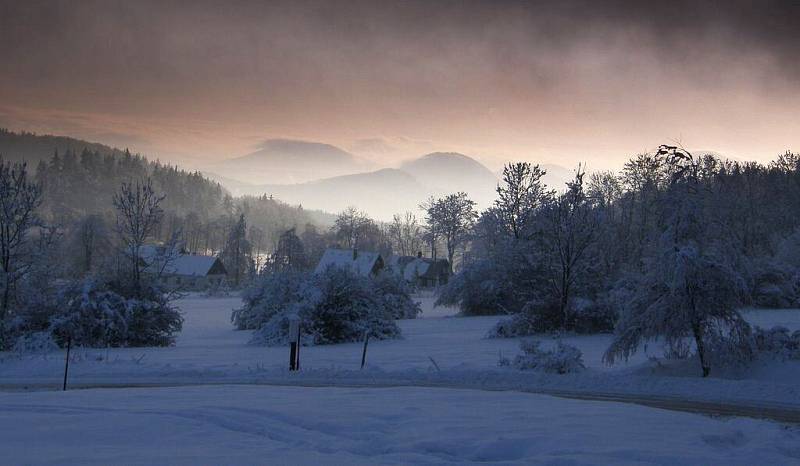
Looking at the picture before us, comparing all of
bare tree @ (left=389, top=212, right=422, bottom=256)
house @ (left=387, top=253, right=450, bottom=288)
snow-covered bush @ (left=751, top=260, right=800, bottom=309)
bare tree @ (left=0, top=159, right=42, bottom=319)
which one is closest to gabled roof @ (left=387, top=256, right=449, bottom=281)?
house @ (left=387, top=253, right=450, bottom=288)

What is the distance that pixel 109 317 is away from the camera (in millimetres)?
21875

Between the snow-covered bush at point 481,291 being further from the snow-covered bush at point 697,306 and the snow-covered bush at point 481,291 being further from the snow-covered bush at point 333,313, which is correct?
the snow-covered bush at point 697,306

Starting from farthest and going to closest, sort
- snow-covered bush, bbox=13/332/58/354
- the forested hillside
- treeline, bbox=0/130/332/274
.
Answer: the forested hillside
treeline, bbox=0/130/332/274
snow-covered bush, bbox=13/332/58/354

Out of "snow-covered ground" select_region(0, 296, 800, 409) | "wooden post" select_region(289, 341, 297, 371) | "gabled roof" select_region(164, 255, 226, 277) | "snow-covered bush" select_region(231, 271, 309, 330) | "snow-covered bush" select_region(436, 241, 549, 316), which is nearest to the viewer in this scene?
"snow-covered ground" select_region(0, 296, 800, 409)

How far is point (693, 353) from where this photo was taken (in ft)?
46.1

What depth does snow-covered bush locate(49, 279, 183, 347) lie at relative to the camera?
69.8 feet

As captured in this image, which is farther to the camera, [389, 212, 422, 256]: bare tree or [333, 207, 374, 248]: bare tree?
[389, 212, 422, 256]: bare tree

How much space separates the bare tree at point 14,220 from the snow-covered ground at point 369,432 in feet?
48.8

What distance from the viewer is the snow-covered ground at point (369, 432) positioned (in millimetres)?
6570

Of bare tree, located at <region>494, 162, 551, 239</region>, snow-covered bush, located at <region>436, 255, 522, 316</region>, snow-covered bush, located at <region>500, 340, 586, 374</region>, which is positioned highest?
bare tree, located at <region>494, 162, 551, 239</region>

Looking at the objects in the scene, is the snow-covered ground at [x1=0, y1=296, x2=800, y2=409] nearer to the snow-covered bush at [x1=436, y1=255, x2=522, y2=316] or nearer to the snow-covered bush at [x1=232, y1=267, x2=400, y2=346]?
the snow-covered bush at [x1=232, y1=267, x2=400, y2=346]

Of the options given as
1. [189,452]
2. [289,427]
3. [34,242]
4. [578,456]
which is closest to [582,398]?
[578,456]

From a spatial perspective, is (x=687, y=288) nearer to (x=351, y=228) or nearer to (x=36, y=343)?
(x=36, y=343)

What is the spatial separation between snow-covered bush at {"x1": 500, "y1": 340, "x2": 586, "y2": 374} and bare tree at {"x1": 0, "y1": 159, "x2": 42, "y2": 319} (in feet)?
60.7
